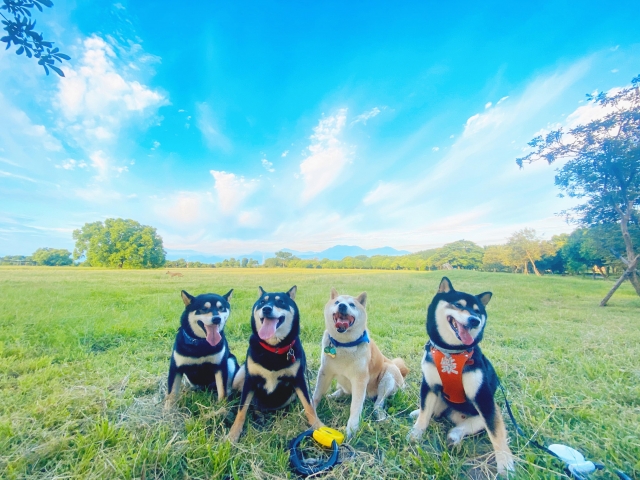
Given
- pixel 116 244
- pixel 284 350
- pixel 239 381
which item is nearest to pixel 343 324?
pixel 284 350

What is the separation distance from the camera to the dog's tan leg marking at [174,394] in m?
2.38

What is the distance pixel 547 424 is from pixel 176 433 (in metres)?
3.15

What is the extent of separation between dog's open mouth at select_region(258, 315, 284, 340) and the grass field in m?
0.79

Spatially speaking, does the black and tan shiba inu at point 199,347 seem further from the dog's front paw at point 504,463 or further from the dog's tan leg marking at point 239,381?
the dog's front paw at point 504,463

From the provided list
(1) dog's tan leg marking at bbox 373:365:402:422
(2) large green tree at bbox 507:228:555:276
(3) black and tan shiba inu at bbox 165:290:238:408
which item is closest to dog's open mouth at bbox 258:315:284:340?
(3) black and tan shiba inu at bbox 165:290:238:408

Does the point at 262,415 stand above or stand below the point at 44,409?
below

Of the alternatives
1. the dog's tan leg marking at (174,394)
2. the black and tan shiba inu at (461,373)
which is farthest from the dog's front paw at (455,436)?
the dog's tan leg marking at (174,394)

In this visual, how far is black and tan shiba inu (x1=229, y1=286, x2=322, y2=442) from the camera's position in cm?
223

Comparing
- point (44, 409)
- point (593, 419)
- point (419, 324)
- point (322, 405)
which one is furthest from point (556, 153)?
point (44, 409)

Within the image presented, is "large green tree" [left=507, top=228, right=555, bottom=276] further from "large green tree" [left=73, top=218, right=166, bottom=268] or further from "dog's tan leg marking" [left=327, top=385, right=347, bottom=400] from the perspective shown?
"large green tree" [left=73, top=218, right=166, bottom=268]

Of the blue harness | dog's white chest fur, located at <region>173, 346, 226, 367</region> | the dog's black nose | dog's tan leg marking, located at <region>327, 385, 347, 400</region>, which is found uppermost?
the dog's black nose

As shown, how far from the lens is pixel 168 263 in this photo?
16.4 metres

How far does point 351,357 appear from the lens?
7.95 ft

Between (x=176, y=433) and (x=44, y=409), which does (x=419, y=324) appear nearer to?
(x=176, y=433)
